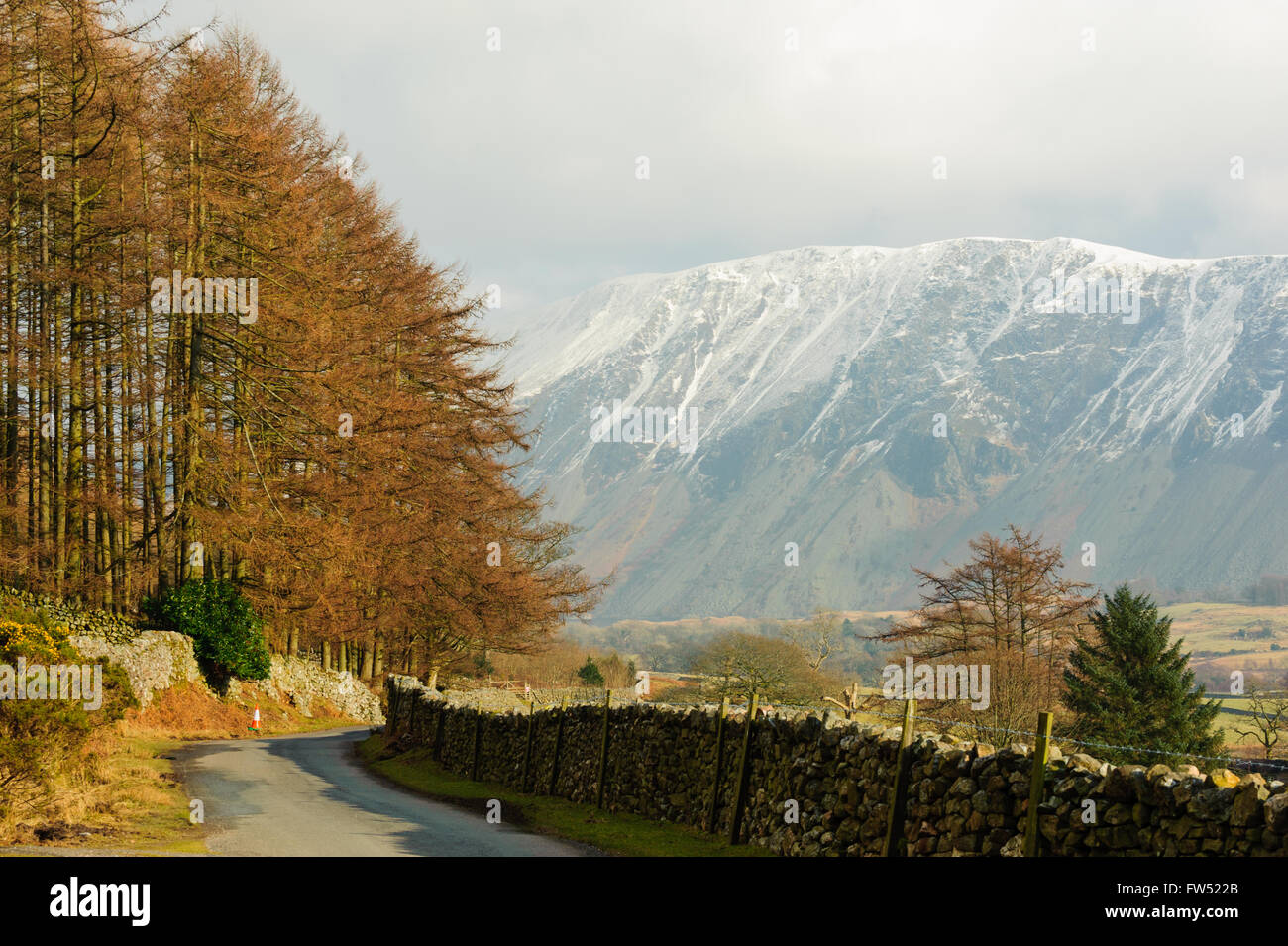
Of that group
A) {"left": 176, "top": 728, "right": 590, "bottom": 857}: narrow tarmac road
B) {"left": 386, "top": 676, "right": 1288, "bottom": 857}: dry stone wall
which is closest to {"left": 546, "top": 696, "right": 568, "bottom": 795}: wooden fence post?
{"left": 386, "top": 676, "right": 1288, "bottom": 857}: dry stone wall

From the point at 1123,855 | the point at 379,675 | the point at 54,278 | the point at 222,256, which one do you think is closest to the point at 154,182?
the point at 222,256

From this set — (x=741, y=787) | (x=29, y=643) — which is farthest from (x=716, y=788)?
(x=29, y=643)

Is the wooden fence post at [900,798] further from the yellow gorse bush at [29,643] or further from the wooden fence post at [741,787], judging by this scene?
the yellow gorse bush at [29,643]

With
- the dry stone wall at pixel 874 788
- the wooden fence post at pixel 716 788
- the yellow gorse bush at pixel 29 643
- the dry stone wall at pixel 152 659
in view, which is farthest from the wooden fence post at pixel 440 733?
the wooden fence post at pixel 716 788

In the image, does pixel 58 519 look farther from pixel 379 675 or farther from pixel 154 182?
pixel 379 675

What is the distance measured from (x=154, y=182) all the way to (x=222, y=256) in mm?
3585

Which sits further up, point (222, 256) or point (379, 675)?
point (222, 256)

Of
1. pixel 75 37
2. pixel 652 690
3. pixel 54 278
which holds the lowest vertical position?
pixel 652 690

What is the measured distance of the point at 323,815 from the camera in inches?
667

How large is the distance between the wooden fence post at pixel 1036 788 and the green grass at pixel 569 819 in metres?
4.78

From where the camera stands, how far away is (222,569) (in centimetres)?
3519

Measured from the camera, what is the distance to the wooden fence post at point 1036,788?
9367 mm

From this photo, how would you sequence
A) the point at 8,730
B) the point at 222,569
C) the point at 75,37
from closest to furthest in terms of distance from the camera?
1. the point at 8,730
2. the point at 75,37
3. the point at 222,569

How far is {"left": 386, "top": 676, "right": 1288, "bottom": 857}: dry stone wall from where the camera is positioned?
8.27 metres
